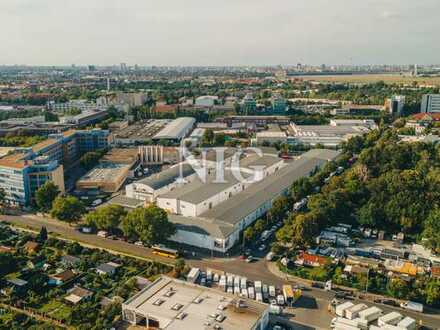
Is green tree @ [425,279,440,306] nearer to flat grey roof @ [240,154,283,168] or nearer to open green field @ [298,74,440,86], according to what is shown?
flat grey roof @ [240,154,283,168]

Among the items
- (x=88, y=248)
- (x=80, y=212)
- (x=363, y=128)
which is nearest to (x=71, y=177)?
(x=80, y=212)

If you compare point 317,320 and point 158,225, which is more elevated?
point 158,225

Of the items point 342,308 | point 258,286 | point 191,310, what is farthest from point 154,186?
point 342,308

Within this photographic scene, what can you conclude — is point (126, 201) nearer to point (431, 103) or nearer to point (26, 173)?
point (26, 173)

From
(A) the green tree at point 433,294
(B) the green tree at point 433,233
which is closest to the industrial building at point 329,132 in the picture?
(B) the green tree at point 433,233

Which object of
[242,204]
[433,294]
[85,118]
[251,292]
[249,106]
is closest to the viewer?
[433,294]

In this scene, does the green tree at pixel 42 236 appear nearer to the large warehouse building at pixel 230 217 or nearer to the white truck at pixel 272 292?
the large warehouse building at pixel 230 217

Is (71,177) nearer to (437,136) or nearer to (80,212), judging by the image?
(80,212)
